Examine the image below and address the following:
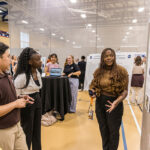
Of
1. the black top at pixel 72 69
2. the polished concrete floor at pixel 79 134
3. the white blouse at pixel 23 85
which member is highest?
the black top at pixel 72 69

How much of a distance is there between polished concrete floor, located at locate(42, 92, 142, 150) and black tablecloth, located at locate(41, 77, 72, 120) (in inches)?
14.7

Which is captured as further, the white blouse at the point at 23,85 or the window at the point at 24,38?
the window at the point at 24,38

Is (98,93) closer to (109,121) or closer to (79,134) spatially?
(109,121)

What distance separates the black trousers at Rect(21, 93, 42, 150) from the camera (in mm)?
1402

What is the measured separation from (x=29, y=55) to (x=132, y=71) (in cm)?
359

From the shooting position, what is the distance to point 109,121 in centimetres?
148

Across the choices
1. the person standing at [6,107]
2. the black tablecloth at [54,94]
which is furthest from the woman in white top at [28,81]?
the black tablecloth at [54,94]

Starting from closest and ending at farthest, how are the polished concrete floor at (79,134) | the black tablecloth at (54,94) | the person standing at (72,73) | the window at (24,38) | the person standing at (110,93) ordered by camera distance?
the person standing at (110,93)
the polished concrete floor at (79,134)
the black tablecloth at (54,94)
the person standing at (72,73)
the window at (24,38)

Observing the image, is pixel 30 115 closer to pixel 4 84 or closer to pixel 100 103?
pixel 4 84

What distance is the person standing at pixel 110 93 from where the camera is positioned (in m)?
1.44

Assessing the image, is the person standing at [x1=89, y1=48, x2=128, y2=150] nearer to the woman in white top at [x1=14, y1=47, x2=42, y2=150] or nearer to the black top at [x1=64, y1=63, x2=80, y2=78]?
the woman in white top at [x1=14, y1=47, x2=42, y2=150]

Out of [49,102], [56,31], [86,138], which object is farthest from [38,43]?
[86,138]

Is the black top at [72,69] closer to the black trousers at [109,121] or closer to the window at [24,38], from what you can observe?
the black trousers at [109,121]

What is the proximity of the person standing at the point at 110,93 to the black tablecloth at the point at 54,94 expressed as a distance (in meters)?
1.58
